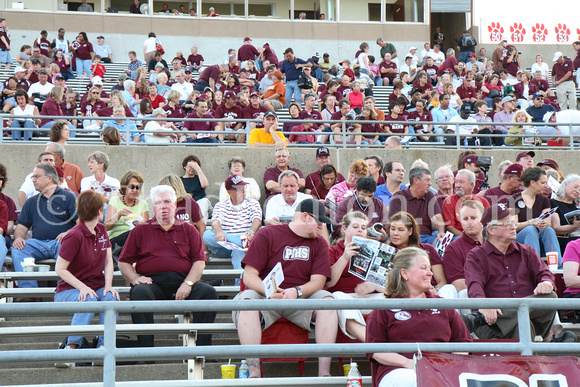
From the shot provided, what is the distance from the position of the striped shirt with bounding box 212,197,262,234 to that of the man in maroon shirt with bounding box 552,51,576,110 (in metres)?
13.6

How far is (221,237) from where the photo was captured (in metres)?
8.90

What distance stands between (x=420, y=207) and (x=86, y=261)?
3.89 metres

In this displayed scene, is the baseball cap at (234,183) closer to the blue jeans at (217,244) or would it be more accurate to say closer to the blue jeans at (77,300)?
the blue jeans at (217,244)

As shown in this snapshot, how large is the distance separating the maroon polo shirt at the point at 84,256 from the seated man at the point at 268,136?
17.7ft

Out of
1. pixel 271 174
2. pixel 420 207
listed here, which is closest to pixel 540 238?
pixel 420 207

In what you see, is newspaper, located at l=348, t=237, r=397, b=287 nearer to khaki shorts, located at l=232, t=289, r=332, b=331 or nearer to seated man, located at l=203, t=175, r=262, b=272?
khaki shorts, located at l=232, t=289, r=332, b=331

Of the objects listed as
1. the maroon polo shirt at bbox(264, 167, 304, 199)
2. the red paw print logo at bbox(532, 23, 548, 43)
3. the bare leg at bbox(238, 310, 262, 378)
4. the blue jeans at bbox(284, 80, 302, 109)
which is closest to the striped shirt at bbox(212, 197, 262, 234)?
the maroon polo shirt at bbox(264, 167, 304, 199)

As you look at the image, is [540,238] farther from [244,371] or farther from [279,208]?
[244,371]

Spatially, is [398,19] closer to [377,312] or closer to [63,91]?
[63,91]

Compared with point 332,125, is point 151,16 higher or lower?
higher

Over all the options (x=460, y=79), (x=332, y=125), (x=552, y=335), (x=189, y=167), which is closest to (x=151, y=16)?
(x=460, y=79)

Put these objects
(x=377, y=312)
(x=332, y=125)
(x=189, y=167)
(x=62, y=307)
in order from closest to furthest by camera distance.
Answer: (x=62, y=307) < (x=377, y=312) < (x=189, y=167) < (x=332, y=125)

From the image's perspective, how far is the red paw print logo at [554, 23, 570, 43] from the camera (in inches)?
1121

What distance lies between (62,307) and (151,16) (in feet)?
71.7
